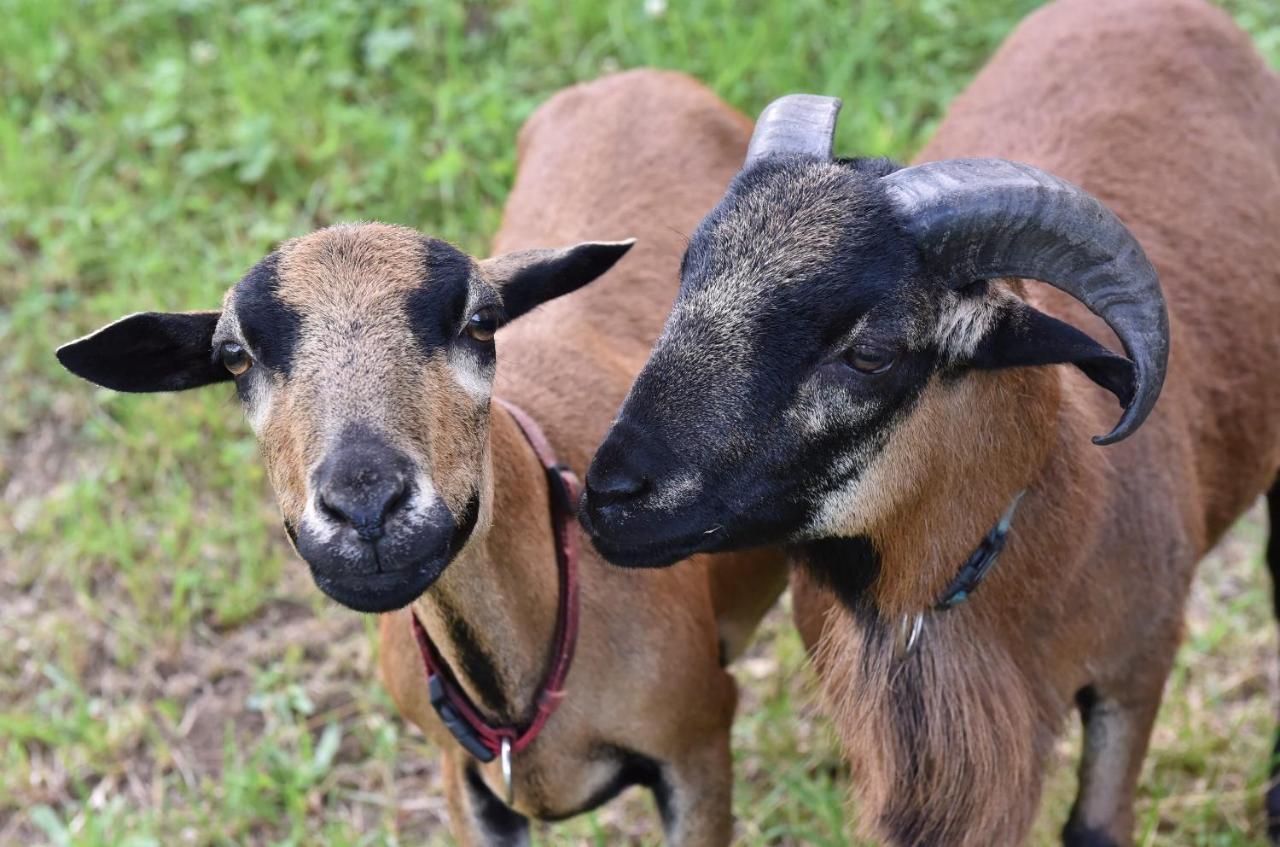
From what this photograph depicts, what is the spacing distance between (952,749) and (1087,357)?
3.76 ft

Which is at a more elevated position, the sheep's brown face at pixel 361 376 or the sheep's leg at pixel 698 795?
the sheep's brown face at pixel 361 376

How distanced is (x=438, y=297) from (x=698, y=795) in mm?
1601

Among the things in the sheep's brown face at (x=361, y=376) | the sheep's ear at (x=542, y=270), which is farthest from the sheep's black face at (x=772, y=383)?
the sheep's ear at (x=542, y=270)

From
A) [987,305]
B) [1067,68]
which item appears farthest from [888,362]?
[1067,68]

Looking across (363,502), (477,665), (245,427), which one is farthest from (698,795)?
(245,427)

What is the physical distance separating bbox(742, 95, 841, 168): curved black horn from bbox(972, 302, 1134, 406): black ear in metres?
0.61

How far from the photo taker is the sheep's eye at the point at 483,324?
326 cm

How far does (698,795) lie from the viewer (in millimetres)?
3926

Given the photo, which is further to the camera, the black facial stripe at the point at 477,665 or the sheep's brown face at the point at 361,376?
the black facial stripe at the point at 477,665

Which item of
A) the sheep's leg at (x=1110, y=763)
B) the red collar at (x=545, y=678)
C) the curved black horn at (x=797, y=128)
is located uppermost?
the curved black horn at (x=797, y=128)

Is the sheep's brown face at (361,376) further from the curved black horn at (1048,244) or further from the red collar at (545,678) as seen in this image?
the curved black horn at (1048,244)

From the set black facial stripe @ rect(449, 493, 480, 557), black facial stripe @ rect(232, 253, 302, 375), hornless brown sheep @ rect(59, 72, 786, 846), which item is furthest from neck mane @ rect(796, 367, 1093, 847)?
black facial stripe @ rect(232, 253, 302, 375)

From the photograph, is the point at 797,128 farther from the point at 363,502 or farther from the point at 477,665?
the point at 477,665

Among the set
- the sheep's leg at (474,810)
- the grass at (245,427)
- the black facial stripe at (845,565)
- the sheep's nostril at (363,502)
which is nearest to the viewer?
the sheep's nostril at (363,502)
